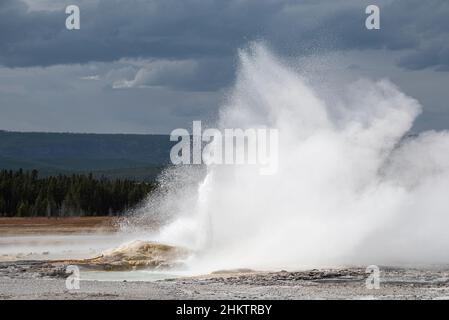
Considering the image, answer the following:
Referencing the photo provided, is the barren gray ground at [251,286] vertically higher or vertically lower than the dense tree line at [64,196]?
lower

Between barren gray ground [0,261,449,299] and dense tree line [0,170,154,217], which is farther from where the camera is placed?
dense tree line [0,170,154,217]

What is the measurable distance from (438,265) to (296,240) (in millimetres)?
5728

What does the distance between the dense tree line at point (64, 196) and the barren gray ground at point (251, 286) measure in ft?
172

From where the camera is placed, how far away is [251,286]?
23.2 metres

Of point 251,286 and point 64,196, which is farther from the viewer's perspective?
point 64,196

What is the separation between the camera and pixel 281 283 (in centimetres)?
2380

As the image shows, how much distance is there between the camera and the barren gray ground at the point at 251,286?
20.9 metres

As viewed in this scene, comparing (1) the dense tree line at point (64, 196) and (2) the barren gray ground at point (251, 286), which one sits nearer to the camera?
(2) the barren gray ground at point (251, 286)

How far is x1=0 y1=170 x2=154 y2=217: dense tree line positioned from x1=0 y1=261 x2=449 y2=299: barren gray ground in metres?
52.4

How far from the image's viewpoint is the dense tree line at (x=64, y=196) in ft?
260

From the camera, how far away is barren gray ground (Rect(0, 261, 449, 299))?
2089 centimetres

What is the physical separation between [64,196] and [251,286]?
63136mm
